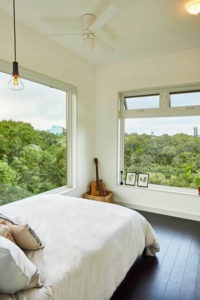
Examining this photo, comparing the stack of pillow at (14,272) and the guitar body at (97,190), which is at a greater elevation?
the stack of pillow at (14,272)

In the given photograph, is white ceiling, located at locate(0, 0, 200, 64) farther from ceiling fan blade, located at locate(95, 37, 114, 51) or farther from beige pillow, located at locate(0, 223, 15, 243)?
beige pillow, located at locate(0, 223, 15, 243)

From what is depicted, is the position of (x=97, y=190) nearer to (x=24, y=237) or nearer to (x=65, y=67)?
(x=65, y=67)

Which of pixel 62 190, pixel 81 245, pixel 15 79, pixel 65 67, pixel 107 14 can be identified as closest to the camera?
pixel 81 245

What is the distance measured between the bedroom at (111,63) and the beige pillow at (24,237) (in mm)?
1893

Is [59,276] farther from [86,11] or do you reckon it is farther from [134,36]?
[134,36]

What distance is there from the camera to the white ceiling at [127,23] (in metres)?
2.22

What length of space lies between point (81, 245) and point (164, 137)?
2748 mm

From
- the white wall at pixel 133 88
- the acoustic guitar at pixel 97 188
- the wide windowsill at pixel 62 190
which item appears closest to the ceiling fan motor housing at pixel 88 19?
the white wall at pixel 133 88

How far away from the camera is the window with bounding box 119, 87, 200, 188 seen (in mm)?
3498

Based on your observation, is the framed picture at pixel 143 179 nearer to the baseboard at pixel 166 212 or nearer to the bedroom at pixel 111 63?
the bedroom at pixel 111 63

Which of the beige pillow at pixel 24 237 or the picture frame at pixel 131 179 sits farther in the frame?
the picture frame at pixel 131 179

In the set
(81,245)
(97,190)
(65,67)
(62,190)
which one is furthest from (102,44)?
(81,245)

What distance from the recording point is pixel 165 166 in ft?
12.4

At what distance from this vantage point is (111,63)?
12.8 ft
